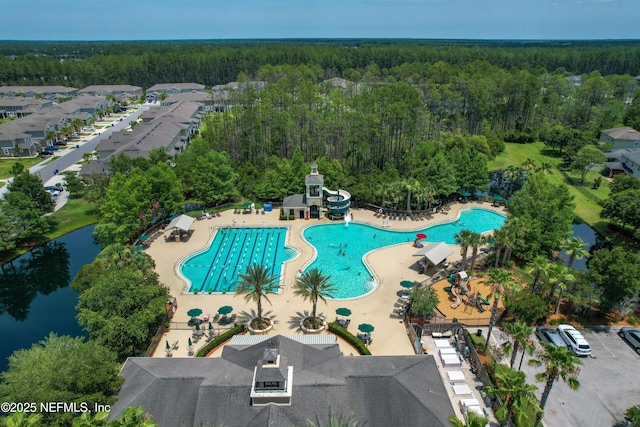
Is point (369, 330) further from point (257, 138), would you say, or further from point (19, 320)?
point (257, 138)

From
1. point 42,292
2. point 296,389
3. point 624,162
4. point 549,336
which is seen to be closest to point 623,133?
point 624,162

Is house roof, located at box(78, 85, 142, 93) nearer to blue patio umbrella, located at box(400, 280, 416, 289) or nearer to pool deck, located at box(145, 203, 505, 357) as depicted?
pool deck, located at box(145, 203, 505, 357)

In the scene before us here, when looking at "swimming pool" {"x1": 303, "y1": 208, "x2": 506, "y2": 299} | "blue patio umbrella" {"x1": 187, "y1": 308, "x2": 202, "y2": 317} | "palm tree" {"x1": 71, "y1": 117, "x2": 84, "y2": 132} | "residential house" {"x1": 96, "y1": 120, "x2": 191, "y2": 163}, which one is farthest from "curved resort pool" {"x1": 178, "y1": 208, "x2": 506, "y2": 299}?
"palm tree" {"x1": 71, "y1": 117, "x2": 84, "y2": 132}

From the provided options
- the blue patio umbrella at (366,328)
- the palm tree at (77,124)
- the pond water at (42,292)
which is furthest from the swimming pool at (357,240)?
the palm tree at (77,124)

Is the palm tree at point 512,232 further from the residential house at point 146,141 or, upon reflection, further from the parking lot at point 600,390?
the residential house at point 146,141

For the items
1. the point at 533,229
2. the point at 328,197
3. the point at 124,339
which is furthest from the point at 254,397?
the point at 328,197

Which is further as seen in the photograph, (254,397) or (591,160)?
(591,160)

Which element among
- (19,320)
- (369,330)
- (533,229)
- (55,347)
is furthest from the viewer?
(533,229)
